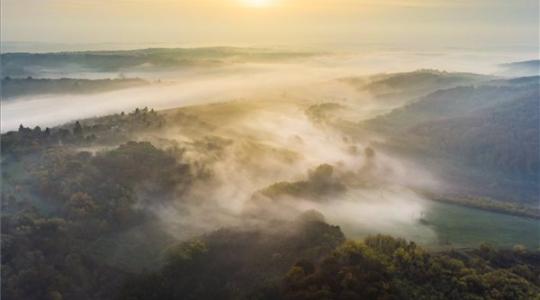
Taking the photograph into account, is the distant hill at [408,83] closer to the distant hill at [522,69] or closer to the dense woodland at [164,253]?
the distant hill at [522,69]

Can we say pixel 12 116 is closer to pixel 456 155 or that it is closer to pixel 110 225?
pixel 110 225

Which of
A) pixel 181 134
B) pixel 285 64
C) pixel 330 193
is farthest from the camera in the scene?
pixel 285 64

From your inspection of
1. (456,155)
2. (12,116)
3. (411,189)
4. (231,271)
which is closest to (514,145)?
(456,155)

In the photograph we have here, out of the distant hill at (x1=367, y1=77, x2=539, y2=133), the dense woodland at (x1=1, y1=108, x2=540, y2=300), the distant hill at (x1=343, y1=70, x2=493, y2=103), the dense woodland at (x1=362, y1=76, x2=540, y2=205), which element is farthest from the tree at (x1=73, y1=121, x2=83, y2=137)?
the distant hill at (x1=343, y1=70, x2=493, y2=103)

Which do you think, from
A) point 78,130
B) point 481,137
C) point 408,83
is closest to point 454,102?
point 408,83

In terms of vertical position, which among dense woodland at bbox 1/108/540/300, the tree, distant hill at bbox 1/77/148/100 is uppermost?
distant hill at bbox 1/77/148/100

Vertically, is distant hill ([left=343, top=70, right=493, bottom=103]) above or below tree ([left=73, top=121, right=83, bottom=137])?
above

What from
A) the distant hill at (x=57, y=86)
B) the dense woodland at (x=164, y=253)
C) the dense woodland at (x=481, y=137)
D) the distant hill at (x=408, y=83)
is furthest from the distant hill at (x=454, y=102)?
the dense woodland at (x=164, y=253)

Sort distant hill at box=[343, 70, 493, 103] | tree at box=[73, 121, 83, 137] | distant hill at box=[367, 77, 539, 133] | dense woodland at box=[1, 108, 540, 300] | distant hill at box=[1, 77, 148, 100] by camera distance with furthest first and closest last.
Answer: distant hill at box=[343, 70, 493, 103], distant hill at box=[367, 77, 539, 133], distant hill at box=[1, 77, 148, 100], tree at box=[73, 121, 83, 137], dense woodland at box=[1, 108, 540, 300]

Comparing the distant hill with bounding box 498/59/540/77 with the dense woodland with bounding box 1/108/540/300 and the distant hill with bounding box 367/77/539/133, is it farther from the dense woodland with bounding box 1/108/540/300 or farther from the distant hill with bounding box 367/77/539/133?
the dense woodland with bounding box 1/108/540/300
